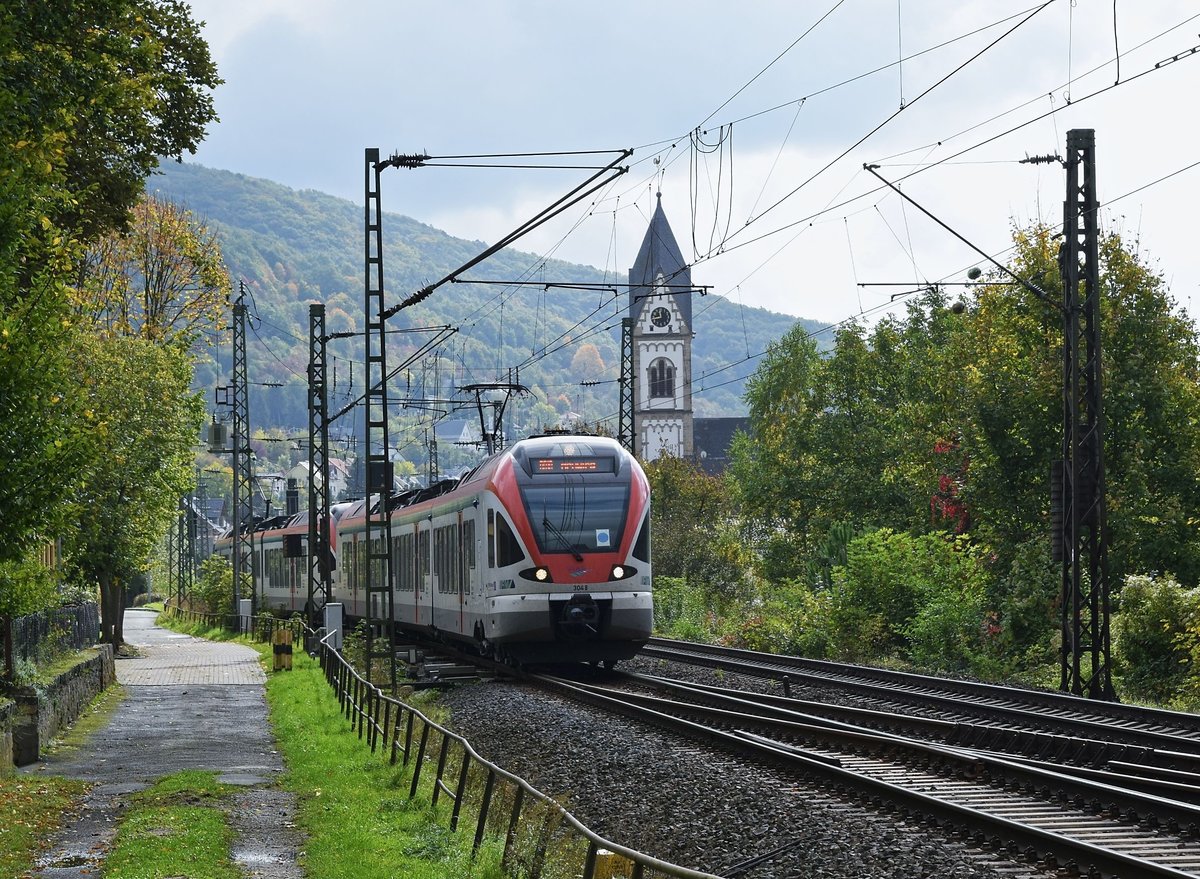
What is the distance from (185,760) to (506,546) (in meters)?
7.10

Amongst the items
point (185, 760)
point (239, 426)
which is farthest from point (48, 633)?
point (239, 426)

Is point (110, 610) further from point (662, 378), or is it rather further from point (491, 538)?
point (662, 378)

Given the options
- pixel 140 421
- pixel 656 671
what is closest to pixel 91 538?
pixel 140 421

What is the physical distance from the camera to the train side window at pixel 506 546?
945 inches

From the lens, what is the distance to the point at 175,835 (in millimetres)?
12805

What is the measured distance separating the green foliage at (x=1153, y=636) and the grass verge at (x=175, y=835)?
15889mm

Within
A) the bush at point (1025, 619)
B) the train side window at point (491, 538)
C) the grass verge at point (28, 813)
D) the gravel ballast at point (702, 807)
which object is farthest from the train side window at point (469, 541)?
the grass verge at point (28, 813)

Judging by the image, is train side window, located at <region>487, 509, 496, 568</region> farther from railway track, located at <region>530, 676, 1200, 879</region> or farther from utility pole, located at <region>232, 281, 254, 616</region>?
utility pole, located at <region>232, 281, 254, 616</region>

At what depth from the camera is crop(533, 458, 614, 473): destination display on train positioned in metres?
24.4

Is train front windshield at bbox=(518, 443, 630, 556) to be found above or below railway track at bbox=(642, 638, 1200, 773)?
above

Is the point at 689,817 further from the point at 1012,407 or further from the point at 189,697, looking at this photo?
the point at 1012,407

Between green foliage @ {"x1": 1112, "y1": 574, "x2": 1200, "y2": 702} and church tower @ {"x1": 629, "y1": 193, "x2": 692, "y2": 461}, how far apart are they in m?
95.8

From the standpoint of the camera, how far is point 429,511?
3059 cm

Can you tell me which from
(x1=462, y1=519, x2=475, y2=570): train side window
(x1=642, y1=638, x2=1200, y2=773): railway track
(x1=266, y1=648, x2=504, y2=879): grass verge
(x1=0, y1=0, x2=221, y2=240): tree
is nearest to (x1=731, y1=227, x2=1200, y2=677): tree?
(x1=642, y1=638, x2=1200, y2=773): railway track
